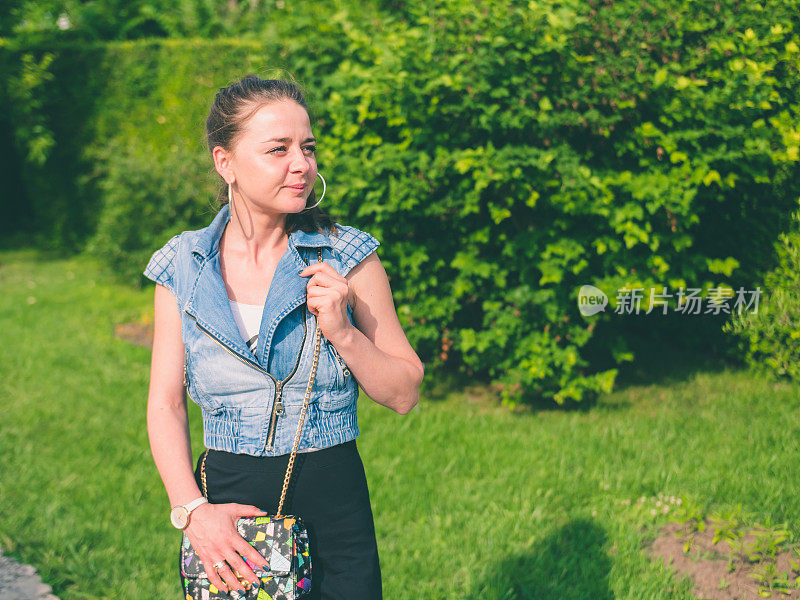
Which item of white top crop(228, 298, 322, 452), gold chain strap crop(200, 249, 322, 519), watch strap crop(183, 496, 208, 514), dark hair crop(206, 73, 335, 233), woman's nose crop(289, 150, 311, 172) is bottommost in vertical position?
watch strap crop(183, 496, 208, 514)

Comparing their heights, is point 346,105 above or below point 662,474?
above

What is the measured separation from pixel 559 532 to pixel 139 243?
25.6ft

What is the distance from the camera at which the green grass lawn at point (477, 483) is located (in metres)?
3.71

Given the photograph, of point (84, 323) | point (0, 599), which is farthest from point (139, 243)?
point (0, 599)

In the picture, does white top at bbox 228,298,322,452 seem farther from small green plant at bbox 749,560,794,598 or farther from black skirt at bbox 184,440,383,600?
small green plant at bbox 749,560,794,598

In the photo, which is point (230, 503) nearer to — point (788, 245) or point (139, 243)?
point (788, 245)

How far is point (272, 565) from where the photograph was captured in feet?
6.27

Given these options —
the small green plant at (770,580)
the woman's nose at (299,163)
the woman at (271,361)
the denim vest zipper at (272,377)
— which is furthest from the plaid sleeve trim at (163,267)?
the small green plant at (770,580)

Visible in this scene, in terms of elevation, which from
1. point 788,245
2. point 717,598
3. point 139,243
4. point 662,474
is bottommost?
point 717,598

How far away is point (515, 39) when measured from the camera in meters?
4.75

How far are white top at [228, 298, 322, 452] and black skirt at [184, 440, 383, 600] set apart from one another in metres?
0.08

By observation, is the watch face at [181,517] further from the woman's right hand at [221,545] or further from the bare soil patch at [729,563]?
the bare soil patch at [729,563]

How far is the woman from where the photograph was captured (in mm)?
1984

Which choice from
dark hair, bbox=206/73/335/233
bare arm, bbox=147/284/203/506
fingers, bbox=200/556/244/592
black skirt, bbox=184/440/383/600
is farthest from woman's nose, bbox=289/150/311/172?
fingers, bbox=200/556/244/592
